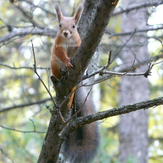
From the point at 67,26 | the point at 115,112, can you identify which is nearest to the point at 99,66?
the point at 67,26

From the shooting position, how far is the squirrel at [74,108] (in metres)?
2.54

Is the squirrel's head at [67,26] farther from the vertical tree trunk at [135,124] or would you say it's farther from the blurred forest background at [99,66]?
the vertical tree trunk at [135,124]

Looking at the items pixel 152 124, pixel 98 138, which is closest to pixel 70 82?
pixel 98 138

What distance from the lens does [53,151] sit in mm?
2318

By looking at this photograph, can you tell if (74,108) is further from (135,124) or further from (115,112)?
(135,124)

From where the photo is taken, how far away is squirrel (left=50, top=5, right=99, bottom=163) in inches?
99.9

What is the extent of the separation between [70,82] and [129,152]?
13.5ft

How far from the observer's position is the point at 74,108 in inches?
108

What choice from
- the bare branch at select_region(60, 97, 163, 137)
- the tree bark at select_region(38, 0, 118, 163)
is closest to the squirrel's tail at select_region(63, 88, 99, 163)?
the tree bark at select_region(38, 0, 118, 163)

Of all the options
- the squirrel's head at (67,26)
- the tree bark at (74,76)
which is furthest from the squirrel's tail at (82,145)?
the squirrel's head at (67,26)

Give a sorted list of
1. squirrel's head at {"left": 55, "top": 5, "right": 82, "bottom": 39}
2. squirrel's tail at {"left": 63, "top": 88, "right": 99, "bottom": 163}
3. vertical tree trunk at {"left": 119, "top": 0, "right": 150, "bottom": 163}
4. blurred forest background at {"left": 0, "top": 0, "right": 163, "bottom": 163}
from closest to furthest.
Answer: squirrel's tail at {"left": 63, "top": 88, "right": 99, "bottom": 163}, squirrel's head at {"left": 55, "top": 5, "right": 82, "bottom": 39}, blurred forest background at {"left": 0, "top": 0, "right": 163, "bottom": 163}, vertical tree trunk at {"left": 119, "top": 0, "right": 150, "bottom": 163}

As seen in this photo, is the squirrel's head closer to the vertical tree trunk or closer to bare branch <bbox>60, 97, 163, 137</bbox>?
bare branch <bbox>60, 97, 163, 137</bbox>

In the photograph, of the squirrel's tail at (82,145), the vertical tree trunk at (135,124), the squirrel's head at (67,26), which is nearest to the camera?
the squirrel's tail at (82,145)

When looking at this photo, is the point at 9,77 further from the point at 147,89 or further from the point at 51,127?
the point at 51,127
